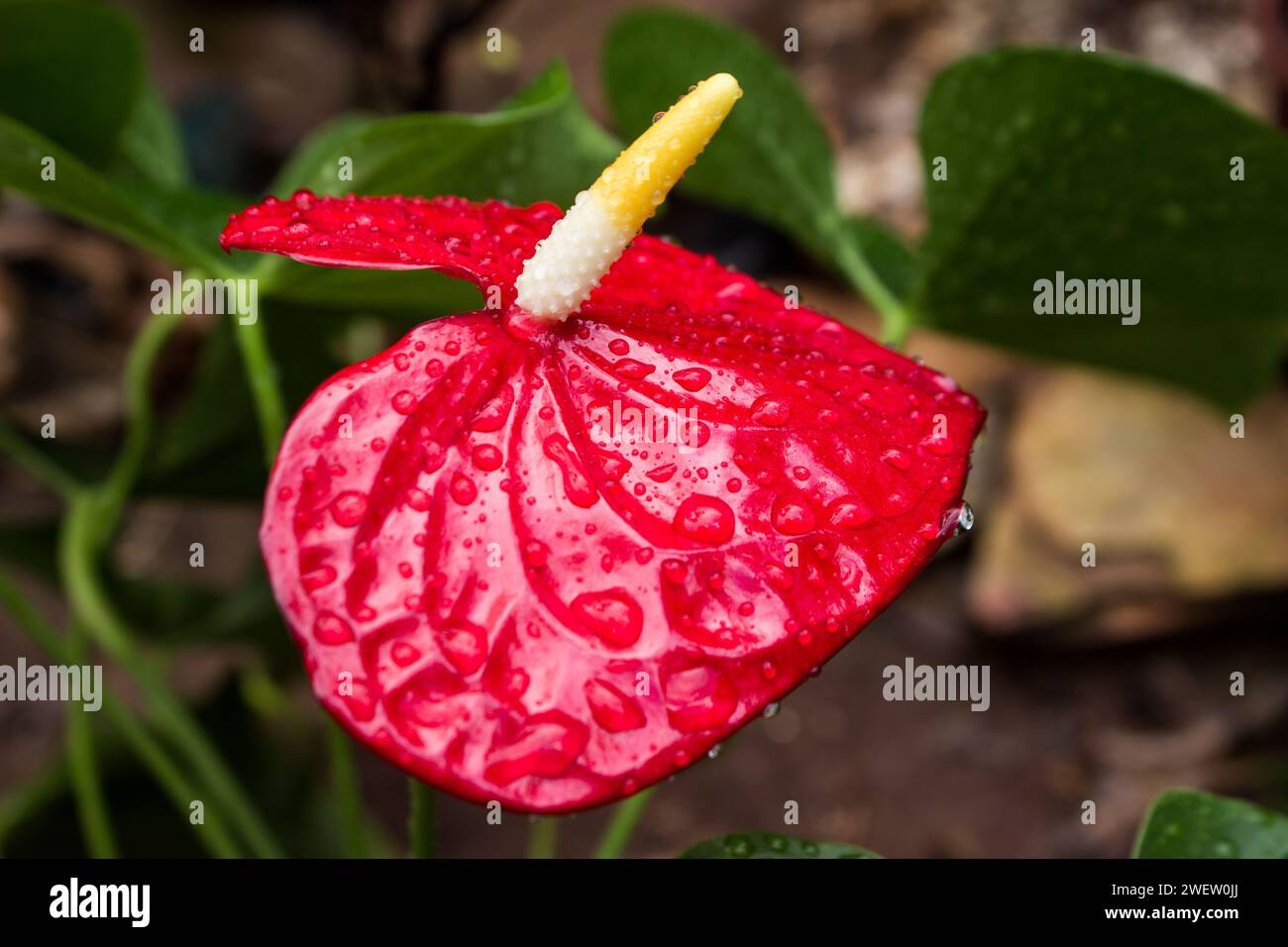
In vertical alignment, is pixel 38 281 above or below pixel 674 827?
above

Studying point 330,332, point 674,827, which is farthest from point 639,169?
point 674,827

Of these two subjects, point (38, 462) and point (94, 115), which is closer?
point (94, 115)

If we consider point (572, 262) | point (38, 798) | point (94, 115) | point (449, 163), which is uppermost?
point (94, 115)

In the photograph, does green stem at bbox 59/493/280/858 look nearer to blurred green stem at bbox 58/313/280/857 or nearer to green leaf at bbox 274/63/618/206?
blurred green stem at bbox 58/313/280/857

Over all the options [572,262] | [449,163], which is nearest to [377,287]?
[449,163]

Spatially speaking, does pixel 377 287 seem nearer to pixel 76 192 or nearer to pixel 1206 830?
pixel 76 192

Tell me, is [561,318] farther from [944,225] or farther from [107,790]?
[107,790]
